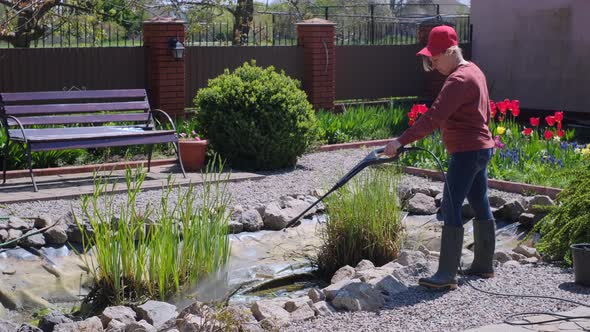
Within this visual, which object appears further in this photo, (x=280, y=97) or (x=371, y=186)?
(x=280, y=97)

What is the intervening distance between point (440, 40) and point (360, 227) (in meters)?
1.80

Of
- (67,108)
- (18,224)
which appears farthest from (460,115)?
(67,108)

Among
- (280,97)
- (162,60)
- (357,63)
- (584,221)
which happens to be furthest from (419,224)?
(357,63)

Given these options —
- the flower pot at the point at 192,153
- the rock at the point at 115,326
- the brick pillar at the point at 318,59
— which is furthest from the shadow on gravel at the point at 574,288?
the brick pillar at the point at 318,59

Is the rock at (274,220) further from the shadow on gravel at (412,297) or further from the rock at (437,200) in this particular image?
the shadow on gravel at (412,297)

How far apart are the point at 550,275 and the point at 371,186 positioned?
153cm

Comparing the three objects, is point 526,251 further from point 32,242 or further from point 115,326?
point 32,242

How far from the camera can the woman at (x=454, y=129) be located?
18.8ft

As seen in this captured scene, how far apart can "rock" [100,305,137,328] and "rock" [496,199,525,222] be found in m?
4.73

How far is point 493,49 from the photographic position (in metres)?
19.3

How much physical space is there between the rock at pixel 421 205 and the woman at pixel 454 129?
9.96 ft

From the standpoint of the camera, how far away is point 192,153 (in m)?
11.1

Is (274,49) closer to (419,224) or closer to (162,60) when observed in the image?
(162,60)

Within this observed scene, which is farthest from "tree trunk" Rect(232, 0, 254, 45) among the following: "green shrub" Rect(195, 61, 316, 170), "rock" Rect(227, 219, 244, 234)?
"rock" Rect(227, 219, 244, 234)
